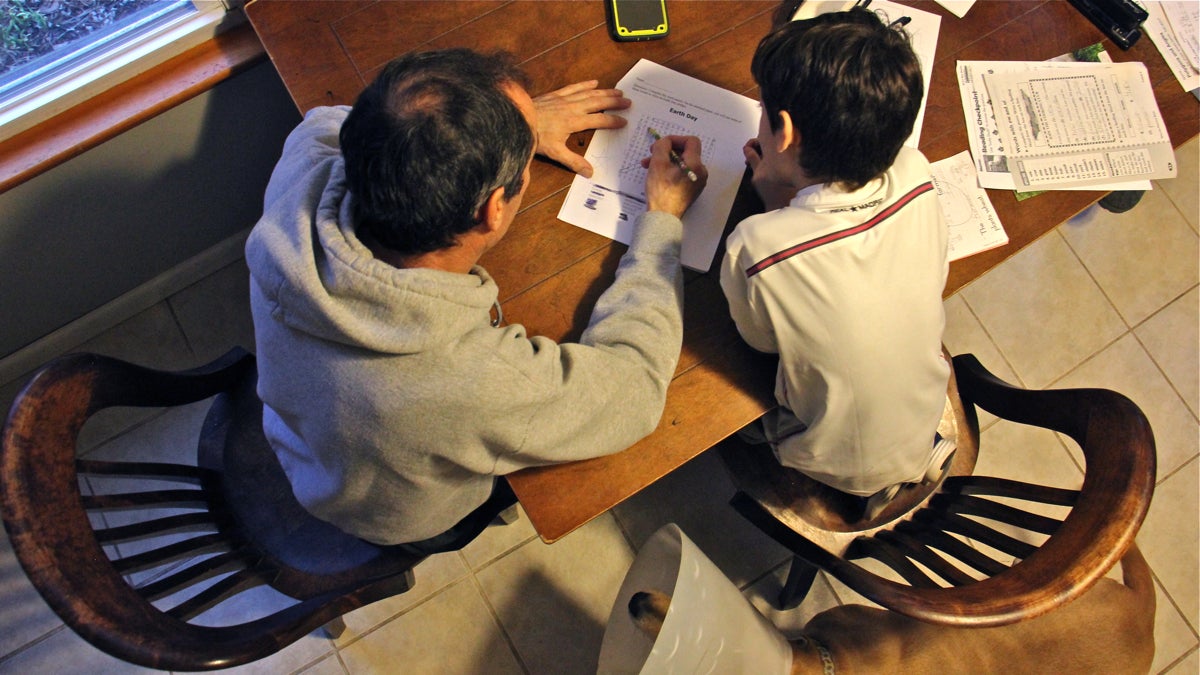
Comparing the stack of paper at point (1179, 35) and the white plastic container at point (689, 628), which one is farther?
the stack of paper at point (1179, 35)

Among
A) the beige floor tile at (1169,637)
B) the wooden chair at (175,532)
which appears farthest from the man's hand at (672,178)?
the beige floor tile at (1169,637)

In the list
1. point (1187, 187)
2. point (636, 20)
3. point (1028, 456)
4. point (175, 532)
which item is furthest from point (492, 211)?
point (1187, 187)

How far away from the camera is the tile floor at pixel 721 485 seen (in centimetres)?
182

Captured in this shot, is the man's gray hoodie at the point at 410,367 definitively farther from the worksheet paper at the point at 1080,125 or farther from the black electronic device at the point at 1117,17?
the black electronic device at the point at 1117,17

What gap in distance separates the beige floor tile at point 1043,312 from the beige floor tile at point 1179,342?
0.33 ft

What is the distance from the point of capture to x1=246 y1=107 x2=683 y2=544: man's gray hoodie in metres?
0.91

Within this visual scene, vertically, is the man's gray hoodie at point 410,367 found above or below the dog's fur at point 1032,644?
above

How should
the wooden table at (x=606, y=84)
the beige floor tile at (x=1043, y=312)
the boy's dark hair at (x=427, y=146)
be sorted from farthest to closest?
the beige floor tile at (x=1043, y=312), the wooden table at (x=606, y=84), the boy's dark hair at (x=427, y=146)

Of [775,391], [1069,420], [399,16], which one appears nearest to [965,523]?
[1069,420]

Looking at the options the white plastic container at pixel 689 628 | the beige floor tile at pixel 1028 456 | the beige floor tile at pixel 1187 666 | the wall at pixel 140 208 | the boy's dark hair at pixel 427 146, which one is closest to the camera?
the boy's dark hair at pixel 427 146

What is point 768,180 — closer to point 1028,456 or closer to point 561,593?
point 561,593

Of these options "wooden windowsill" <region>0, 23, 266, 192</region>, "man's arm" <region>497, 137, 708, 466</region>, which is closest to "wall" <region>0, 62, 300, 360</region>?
"wooden windowsill" <region>0, 23, 266, 192</region>

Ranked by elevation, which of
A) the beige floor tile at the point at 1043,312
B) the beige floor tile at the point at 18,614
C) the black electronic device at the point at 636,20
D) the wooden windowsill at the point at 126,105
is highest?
the wooden windowsill at the point at 126,105

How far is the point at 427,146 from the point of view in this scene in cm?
88
